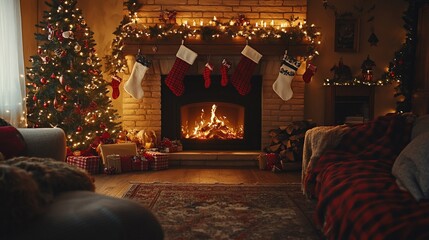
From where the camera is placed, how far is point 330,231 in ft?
6.30

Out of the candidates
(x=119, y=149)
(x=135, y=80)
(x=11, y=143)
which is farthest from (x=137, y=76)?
(x=11, y=143)

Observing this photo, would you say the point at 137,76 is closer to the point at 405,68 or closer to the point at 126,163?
the point at 126,163

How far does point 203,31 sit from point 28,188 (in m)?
3.64

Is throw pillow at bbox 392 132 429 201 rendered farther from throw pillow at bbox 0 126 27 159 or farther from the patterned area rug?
throw pillow at bbox 0 126 27 159

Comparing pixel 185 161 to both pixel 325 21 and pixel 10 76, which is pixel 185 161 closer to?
pixel 10 76

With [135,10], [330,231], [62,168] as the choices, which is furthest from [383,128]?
[135,10]

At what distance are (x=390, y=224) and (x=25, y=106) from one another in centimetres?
379

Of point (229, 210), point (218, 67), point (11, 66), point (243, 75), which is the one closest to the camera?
point (229, 210)

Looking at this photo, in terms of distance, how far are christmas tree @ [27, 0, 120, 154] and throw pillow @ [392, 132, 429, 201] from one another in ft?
10.6

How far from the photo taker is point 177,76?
465 cm

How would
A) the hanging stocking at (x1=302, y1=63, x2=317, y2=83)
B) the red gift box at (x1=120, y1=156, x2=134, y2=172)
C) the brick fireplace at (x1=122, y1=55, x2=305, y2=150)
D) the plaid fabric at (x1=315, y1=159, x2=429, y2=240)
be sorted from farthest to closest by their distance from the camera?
1. the brick fireplace at (x1=122, y1=55, x2=305, y2=150)
2. the hanging stocking at (x1=302, y1=63, x2=317, y2=83)
3. the red gift box at (x1=120, y1=156, x2=134, y2=172)
4. the plaid fabric at (x1=315, y1=159, x2=429, y2=240)

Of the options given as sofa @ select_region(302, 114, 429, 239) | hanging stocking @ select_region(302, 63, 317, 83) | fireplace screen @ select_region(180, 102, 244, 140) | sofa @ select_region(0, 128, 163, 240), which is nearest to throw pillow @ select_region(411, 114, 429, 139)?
sofa @ select_region(302, 114, 429, 239)

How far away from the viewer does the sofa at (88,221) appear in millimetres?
1047

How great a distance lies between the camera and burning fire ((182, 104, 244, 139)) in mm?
5008
